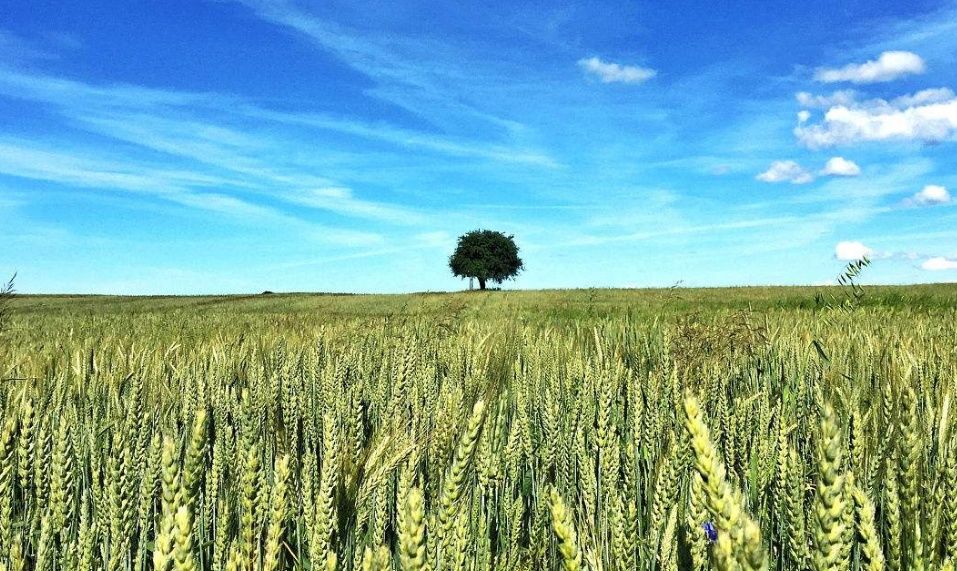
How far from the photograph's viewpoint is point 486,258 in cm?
5378

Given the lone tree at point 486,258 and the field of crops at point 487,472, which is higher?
the lone tree at point 486,258

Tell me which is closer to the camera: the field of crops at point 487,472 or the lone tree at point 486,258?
the field of crops at point 487,472

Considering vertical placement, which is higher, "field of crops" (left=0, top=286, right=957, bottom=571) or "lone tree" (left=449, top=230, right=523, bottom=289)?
"lone tree" (left=449, top=230, right=523, bottom=289)

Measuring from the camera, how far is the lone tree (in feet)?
175

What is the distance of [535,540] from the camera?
1.46m

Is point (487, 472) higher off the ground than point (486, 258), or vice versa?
point (486, 258)

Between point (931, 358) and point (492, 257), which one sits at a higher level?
point (492, 257)

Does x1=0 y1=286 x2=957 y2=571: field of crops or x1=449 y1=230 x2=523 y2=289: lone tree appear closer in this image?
x1=0 y1=286 x2=957 y2=571: field of crops

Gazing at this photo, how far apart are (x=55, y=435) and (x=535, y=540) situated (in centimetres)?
152

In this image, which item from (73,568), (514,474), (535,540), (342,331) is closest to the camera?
(73,568)

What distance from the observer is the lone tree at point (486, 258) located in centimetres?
5341

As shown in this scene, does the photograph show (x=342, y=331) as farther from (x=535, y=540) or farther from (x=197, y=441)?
(x=197, y=441)

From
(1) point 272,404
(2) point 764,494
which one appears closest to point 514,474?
(2) point 764,494

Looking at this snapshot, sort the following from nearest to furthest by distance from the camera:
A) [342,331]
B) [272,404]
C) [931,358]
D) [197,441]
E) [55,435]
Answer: [197,441], [55,435], [272,404], [931,358], [342,331]
